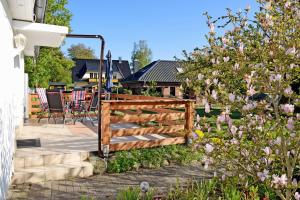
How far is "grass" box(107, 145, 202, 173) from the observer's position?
20.3 ft

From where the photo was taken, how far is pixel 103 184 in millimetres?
5395

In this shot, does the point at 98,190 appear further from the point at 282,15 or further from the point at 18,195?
the point at 282,15

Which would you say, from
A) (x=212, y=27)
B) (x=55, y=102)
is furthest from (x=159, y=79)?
(x=212, y=27)

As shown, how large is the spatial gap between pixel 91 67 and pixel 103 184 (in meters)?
56.8

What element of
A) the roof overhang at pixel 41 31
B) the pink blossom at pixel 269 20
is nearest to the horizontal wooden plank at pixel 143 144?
the roof overhang at pixel 41 31

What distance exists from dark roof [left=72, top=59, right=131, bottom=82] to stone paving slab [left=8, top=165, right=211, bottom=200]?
180 ft

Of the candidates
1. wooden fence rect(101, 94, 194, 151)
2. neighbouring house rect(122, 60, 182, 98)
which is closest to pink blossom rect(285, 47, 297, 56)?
wooden fence rect(101, 94, 194, 151)

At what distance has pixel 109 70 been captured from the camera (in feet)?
32.9

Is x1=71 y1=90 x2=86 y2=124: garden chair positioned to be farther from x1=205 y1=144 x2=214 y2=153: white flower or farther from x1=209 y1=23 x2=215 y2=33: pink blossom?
x1=205 y1=144 x2=214 y2=153: white flower

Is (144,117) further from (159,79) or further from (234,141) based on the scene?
(159,79)

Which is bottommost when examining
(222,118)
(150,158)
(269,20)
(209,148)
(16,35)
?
(150,158)

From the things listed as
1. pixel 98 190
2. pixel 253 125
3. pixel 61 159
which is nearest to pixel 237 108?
pixel 253 125

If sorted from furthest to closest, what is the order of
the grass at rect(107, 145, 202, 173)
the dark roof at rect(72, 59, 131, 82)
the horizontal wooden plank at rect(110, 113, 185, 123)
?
1. the dark roof at rect(72, 59, 131, 82)
2. the horizontal wooden plank at rect(110, 113, 185, 123)
3. the grass at rect(107, 145, 202, 173)

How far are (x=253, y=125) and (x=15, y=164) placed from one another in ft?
14.8
